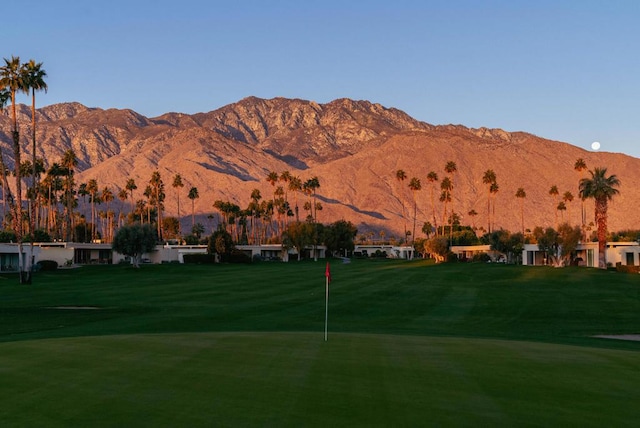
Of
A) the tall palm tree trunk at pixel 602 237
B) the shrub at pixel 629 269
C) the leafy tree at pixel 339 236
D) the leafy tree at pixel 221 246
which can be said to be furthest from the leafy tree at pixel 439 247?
the shrub at pixel 629 269

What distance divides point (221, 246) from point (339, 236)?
41498 mm

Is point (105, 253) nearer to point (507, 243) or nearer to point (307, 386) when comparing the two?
point (507, 243)

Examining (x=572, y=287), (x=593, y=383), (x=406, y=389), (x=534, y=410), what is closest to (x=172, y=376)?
(x=406, y=389)

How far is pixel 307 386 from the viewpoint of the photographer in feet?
42.4

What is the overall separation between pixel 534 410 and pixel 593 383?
3.28 meters

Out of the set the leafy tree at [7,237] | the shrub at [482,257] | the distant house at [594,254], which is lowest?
the shrub at [482,257]

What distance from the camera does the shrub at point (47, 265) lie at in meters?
102

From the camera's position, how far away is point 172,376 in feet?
45.3

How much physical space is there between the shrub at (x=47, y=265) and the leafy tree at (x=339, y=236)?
73.0 m

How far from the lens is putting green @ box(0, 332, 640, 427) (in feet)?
35.4

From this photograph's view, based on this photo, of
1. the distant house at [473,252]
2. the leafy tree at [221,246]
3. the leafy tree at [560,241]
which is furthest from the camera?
the distant house at [473,252]

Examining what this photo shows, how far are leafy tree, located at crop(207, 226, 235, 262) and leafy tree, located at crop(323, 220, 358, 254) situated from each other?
3360cm

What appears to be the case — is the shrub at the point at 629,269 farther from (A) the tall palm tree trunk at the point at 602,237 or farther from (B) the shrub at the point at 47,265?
(B) the shrub at the point at 47,265

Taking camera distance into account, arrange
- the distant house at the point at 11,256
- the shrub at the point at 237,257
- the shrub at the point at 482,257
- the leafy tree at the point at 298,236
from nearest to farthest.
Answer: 1. the distant house at the point at 11,256
2. the shrub at the point at 237,257
3. the shrub at the point at 482,257
4. the leafy tree at the point at 298,236
